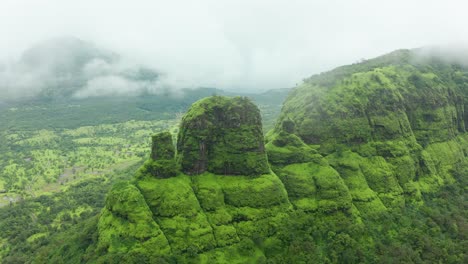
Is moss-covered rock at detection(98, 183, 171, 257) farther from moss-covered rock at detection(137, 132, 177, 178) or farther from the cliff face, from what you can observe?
moss-covered rock at detection(137, 132, 177, 178)

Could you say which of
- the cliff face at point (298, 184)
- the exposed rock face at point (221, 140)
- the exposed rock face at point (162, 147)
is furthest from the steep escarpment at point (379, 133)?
the exposed rock face at point (162, 147)

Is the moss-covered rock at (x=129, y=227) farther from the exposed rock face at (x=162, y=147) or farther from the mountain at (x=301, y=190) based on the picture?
the exposed rock face at (x=162, y=147)

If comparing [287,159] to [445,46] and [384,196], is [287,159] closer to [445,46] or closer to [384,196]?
[384,196]

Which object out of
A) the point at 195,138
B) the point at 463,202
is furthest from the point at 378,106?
the point at 195,138

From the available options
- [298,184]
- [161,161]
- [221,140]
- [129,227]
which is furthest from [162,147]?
[298,184]

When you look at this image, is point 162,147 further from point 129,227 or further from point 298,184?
point 298,184

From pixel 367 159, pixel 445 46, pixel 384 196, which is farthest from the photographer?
pixel 445 46
